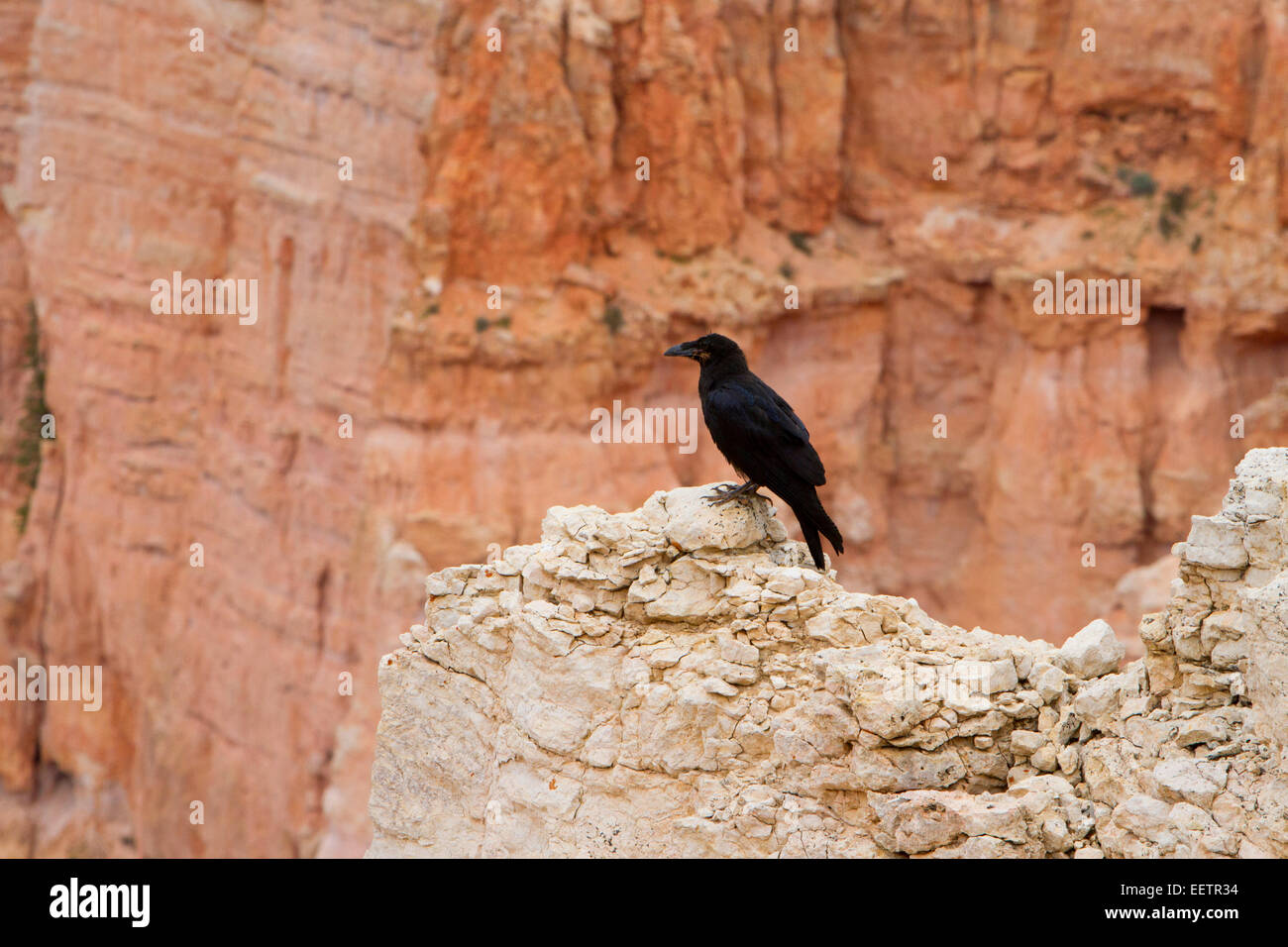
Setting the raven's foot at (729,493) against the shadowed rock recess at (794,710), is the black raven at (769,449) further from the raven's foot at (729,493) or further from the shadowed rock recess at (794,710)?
the shadowed rock recess at (794,710)

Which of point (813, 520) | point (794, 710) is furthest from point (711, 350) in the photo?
point (794, 710)

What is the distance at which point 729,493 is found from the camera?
38.6 ft

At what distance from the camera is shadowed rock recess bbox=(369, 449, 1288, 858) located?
30.3 ft

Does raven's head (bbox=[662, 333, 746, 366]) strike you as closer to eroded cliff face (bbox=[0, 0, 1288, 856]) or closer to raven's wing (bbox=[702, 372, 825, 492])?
raven's wing (bbox=[702, 372, 825, 492])

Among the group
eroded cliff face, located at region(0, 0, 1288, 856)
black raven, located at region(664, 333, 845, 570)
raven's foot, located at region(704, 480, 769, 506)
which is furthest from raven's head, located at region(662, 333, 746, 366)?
eroded cliff face, located at region(0, 0, 1288, 856)

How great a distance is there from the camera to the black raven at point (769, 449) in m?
12.2

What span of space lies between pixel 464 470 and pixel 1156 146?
14.4 meters

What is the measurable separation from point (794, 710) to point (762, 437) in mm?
2598

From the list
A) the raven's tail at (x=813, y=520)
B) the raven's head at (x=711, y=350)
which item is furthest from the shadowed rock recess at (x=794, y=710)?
the raven's head at (x=711, y=350)

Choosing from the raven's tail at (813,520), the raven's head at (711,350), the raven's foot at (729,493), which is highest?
the raven's head at (711,350)

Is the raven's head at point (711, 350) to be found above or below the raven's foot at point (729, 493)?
above

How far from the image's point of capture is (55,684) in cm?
3841

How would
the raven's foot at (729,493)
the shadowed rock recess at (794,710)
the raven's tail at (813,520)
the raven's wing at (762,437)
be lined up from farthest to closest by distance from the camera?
the raven's wing at (762,437)
the raven's tail at (813,520)
the raven's foot at (729,493)
the shadowed rock recess at (794,710)

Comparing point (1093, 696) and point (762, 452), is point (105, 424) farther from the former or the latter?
point (1093, 696)
